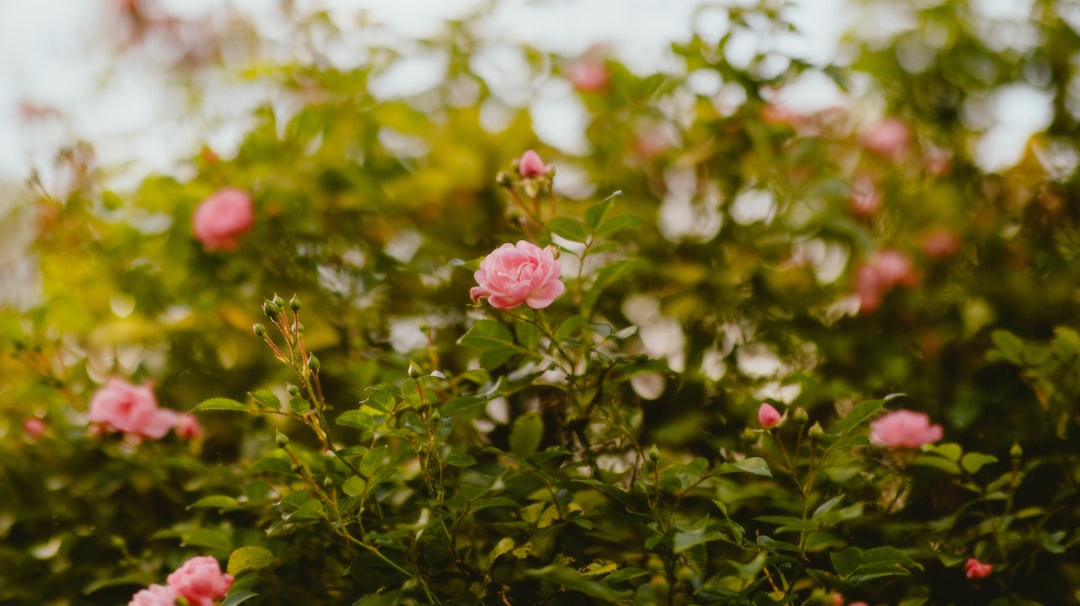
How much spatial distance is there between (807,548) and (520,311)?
0.44 meters

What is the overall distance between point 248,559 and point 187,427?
1.77 feet

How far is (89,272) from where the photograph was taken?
1664mm

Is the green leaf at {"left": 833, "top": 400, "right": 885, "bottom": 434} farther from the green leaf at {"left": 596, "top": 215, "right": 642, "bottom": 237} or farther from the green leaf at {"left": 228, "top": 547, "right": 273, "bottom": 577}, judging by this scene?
the green leaf at {"left": 228, "top": 547, "right": 273, "bottom": 577}

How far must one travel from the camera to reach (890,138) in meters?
2.03

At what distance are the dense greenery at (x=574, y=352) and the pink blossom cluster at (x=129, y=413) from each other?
0.04 m

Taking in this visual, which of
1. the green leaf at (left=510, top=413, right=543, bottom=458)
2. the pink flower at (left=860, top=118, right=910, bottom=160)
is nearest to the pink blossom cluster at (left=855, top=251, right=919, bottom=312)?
the pink flower at (left=860, top=118, right=910, bottom=160)

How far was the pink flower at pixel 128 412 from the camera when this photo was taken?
125 centimetres

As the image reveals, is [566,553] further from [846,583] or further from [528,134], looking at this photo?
[528,134]

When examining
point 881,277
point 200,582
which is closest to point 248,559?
point 200,582

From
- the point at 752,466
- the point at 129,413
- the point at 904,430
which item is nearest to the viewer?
the point at 752,466

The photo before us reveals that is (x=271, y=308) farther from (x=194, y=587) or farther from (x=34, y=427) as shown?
(x=34, y=427)

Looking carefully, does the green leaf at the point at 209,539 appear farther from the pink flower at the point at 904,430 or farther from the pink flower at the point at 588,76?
the pink flower at the point at 588,76

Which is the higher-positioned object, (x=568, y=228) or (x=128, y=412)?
(x=568, y=228)

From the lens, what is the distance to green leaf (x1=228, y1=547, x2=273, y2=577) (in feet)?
2.93
